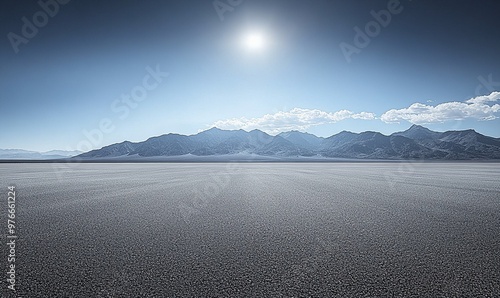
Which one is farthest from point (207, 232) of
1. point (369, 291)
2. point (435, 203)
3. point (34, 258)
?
point (435, 203)

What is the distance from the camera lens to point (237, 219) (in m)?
7.17

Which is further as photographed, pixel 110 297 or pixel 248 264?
pixel 248 264

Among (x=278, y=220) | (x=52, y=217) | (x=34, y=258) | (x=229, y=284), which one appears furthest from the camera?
(x=52, y=217)

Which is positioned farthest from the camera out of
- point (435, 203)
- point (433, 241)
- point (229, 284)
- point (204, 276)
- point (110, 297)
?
point (435, 203)

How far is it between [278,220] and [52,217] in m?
6.49

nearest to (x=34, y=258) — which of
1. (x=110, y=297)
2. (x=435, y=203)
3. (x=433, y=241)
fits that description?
(x=110, y=297)

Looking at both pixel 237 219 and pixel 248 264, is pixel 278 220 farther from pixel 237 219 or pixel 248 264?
pixel 248 264

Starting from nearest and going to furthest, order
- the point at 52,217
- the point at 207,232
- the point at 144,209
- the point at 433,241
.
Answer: the point at 433,241 → the point at 207,232 → the point at 52,217 → the point at 144,209

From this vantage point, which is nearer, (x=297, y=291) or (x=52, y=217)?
(x=297, y=291)

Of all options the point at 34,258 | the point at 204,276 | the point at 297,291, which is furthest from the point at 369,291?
the point at 34,258

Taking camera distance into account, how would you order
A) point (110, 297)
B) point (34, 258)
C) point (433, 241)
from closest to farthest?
1. point (110, 297)
2. point (34, 258)
3. point (433, 241)

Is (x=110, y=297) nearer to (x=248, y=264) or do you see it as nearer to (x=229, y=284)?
(x=229, y=284)

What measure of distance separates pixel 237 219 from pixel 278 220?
113 centimetres

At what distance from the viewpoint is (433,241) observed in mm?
5184
